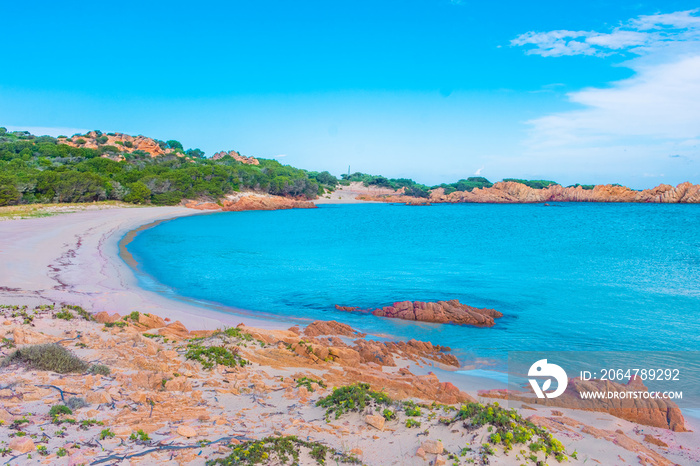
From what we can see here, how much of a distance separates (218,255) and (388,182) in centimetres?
11163

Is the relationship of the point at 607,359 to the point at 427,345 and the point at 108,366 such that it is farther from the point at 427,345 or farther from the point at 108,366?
the point at 108,366

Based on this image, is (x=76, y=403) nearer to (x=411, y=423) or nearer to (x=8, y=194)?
(x=411, y=423)

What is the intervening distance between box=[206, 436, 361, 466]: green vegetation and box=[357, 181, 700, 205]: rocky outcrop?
105098mm

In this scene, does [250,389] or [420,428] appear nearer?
[420,428]

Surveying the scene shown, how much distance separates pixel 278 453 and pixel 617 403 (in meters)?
5.68

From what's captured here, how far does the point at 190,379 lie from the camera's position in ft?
24.1

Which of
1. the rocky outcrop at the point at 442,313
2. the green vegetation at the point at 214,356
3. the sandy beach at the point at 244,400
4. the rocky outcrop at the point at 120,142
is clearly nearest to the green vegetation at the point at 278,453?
the sandy beach at the point at 244,400

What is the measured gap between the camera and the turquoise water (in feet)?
42.3

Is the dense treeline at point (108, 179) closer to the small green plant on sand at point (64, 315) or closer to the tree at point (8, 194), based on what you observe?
the tree at point (8, 194)

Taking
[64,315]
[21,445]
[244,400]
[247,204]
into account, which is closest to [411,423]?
[244,400]

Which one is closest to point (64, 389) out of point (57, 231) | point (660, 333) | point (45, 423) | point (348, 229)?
point (45, 423)

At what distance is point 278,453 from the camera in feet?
16.0

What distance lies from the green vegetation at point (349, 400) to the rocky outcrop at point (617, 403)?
2.56 meters

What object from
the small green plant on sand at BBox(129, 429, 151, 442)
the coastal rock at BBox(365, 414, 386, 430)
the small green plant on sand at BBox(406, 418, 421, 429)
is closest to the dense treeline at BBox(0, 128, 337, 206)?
the small green plant on sand at BBox(129, 429, 151, 442)
